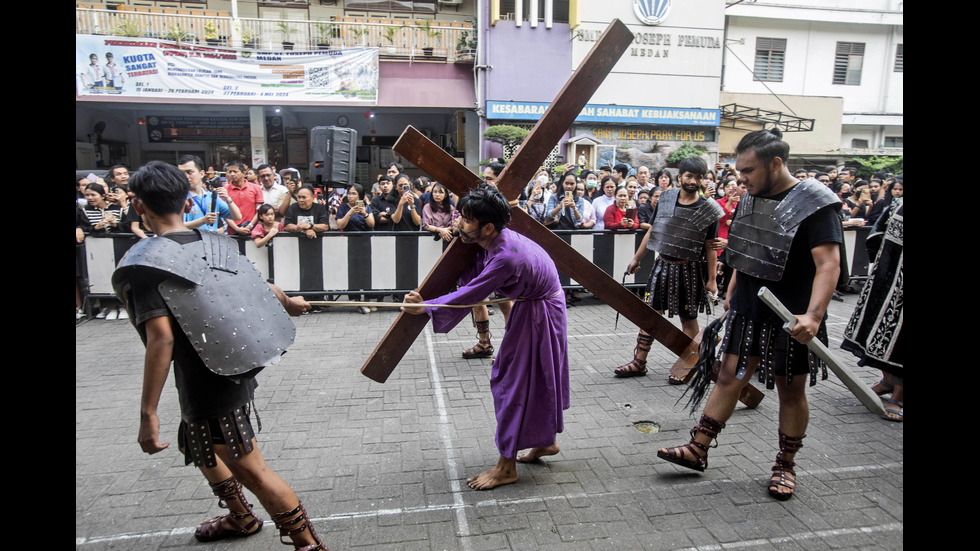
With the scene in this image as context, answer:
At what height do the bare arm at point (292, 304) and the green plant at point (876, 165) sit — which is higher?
the green plant at point (876, 165)

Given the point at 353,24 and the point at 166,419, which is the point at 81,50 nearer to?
the point at 353,24

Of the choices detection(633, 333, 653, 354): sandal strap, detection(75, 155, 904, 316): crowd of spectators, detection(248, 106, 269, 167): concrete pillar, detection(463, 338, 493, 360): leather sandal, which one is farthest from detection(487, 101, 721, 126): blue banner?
detection(633, 333, 653, 354): sandal strap

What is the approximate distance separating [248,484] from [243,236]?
5802 millimetres

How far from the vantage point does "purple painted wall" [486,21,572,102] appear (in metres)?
16.9

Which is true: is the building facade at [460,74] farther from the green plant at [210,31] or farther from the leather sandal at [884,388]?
the leather sandal at [884,388]

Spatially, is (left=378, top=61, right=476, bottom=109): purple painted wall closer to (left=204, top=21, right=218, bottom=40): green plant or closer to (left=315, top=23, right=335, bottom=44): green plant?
(left=315, top=23, right=335, bottom=44): green plant

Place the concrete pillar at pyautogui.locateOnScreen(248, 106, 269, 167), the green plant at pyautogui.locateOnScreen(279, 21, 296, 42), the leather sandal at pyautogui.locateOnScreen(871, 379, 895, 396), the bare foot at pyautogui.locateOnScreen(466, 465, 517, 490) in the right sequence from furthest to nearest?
the concrete pillar at pyautogui.locateOnScreen(248, 106, 269, 167), the green plant at pyautogui.locateOnScreen(279, 21, 296, 42), the leather sandal at pyautogui.locateOnScreen(871, 379, 895, 396), the bare foot at pyautogui.locateOnScreen(466, 465, 517, 490)

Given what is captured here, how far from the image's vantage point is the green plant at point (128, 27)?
50.1ft

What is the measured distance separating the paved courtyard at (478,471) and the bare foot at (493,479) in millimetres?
62

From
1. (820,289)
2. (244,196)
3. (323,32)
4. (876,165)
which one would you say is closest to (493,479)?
(820,289)

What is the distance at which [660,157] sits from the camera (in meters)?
18.3

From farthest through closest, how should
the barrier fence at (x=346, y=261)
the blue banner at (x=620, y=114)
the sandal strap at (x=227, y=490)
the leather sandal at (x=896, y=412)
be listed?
the blue banner at (x=620, y=114), the barrier fence at (x=346, y=261), the leather sandal at (x=896, y=412), the sandal strap at (x=227, y=490)

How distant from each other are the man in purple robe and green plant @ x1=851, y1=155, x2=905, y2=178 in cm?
2124

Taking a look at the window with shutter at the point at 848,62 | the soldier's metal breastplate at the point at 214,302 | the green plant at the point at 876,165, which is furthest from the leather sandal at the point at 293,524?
the window with shutter at the point at 848,62
